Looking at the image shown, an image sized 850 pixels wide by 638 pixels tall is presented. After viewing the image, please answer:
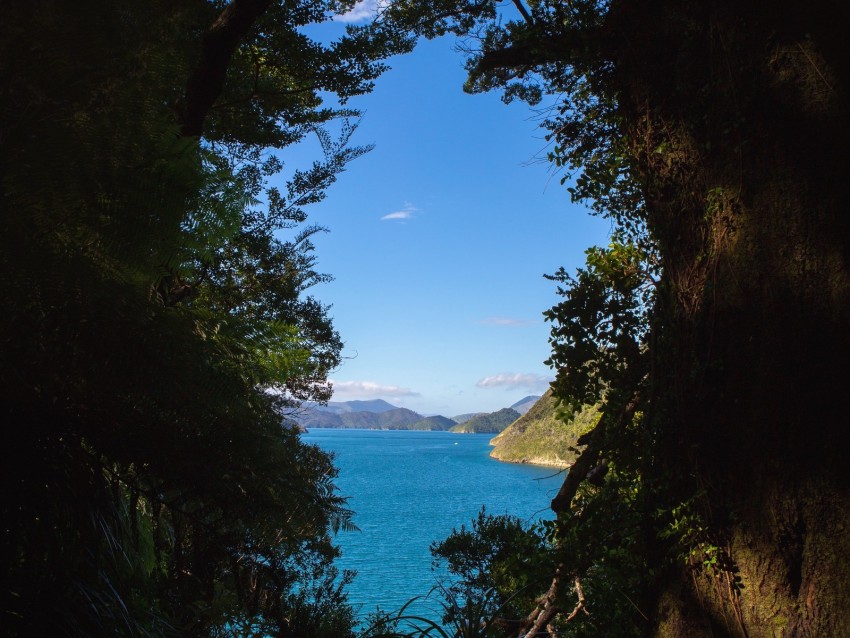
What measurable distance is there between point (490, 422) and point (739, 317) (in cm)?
16003

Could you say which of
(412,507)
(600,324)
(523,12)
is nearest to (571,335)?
(600,324)

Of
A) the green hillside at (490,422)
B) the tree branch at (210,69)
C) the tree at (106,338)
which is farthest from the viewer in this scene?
the green hillside at (490,422)

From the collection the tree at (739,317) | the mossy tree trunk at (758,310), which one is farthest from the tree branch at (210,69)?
the mossy tree trunk at (758,310)

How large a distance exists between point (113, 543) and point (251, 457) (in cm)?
45

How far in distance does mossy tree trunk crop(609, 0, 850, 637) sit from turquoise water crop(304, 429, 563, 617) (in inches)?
29.1

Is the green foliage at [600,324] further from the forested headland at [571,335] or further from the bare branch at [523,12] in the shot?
the bare branch at [523,12]

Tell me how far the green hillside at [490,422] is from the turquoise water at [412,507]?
Result: 62.5 metres

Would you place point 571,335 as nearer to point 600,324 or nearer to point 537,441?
point 600,324

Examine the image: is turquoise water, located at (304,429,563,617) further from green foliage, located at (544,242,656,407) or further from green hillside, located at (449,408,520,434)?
green hillside, located at (449,408,520,434)

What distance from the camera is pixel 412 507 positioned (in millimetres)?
40875

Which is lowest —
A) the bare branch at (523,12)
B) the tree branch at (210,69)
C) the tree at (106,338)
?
the tree at (106,338)

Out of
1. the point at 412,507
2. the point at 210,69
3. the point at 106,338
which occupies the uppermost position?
the point at 210,69

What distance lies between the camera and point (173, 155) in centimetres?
132

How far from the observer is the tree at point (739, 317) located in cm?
172
